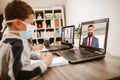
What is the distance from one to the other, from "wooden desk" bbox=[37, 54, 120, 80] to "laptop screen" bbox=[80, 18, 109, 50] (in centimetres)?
27

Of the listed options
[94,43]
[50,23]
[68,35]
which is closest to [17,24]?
[94,43]

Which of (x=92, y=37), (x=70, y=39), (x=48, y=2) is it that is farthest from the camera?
(x=48, y=2)

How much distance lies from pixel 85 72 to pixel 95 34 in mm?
573

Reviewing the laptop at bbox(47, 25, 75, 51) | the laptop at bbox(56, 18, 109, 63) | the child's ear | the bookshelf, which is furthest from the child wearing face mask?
the bookshelf

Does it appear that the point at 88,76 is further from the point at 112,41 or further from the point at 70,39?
the point at 70,39

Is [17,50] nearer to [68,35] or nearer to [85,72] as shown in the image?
[85,72]

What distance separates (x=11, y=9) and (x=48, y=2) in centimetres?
368

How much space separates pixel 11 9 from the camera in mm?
963

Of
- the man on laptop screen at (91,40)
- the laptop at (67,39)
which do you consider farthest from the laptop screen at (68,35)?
the man on laptop screen at (91,40)

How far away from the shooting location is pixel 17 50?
33.5 inches

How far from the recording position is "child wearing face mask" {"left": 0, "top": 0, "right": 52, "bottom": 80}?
2.69 ft

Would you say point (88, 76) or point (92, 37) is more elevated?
point (92, 37)

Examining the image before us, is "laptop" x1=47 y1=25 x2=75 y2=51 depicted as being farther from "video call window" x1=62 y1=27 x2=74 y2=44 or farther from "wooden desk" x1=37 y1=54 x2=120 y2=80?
"wooden desk" x1=37 y1=54 x2=120 y2=80

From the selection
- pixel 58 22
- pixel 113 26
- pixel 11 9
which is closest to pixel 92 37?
pixel 113 26
